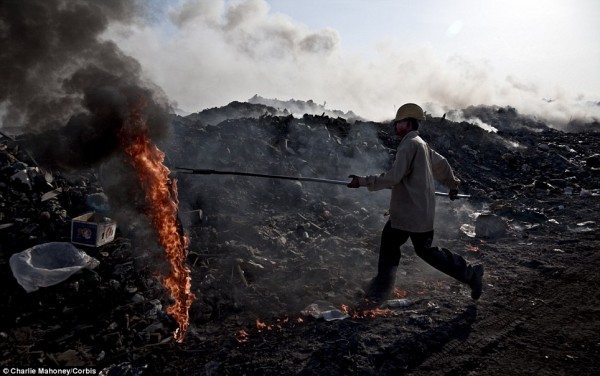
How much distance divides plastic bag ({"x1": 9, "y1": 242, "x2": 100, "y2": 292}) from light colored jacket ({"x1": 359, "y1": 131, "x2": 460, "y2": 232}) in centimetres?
320

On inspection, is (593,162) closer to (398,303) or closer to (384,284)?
(384,284)

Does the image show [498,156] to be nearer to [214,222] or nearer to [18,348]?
[214,222]

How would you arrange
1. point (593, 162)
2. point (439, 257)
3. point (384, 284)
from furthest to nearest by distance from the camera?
1. point (593, 162)
2. point (384, 284)
3. point (439, 257)

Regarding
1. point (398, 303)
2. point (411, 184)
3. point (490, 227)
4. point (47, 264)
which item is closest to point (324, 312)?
point (398, 303)

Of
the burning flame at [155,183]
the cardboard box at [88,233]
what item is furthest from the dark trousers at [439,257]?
the cardboard box at [88,233]

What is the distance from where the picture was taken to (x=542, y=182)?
9734 millimetres

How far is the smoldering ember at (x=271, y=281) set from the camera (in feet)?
9.30

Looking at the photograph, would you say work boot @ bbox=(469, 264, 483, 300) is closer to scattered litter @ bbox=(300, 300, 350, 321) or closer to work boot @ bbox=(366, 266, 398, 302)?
work boot @ bbox=(366, 266, 398, 302)

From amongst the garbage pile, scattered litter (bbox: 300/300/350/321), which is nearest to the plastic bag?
the garbage pile

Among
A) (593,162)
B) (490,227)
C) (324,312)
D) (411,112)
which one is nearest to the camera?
(324,312)

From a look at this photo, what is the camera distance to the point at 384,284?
4.06 meters

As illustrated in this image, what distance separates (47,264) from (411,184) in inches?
158

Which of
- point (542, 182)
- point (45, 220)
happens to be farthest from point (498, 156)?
point (45, 220)

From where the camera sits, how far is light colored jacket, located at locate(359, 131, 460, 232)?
144 inches
